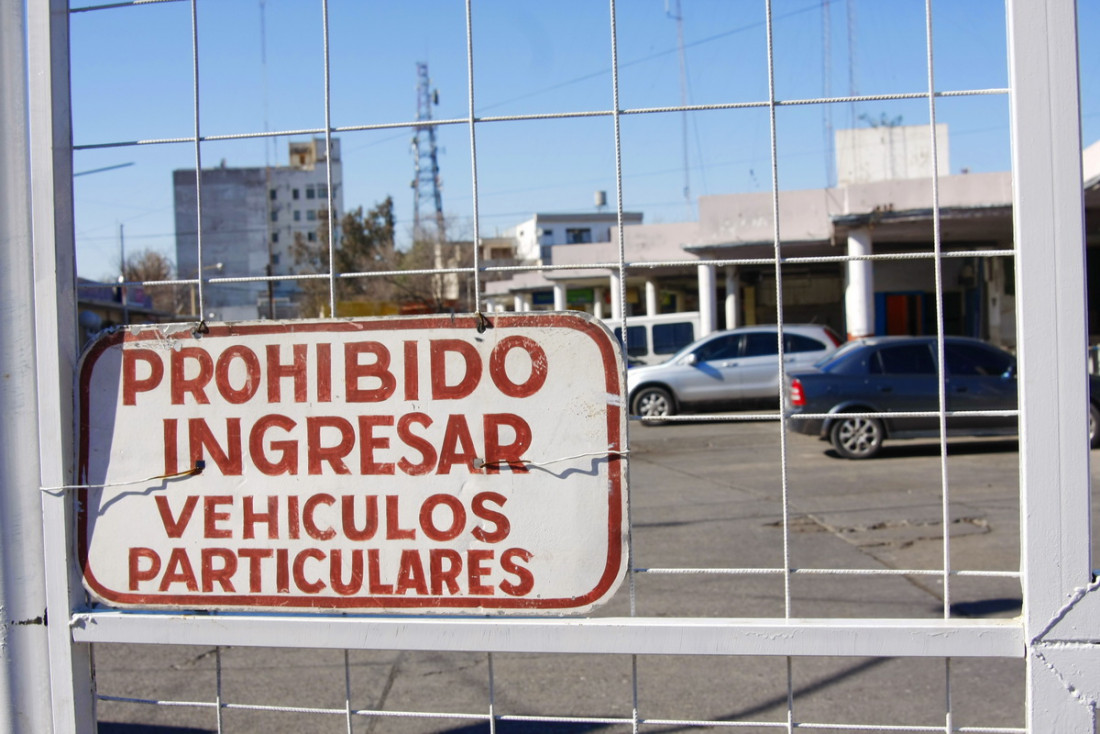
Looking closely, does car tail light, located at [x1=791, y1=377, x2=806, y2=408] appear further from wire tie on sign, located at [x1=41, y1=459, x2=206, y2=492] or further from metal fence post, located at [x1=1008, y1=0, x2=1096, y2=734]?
wire tie on sign, located at [x1=41, y1=459, x2=206, y2=492]

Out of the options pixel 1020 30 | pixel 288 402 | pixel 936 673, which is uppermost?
pixel 1020 30

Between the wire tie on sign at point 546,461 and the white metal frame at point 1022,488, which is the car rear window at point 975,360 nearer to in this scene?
the white metal frame at point 1022,488

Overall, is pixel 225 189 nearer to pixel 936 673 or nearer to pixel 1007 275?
pixel 1007 275

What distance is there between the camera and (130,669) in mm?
4398

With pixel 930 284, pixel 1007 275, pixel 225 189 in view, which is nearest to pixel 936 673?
pixel 1007 275

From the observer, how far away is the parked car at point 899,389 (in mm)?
10727

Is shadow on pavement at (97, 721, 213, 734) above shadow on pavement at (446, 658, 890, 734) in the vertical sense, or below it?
above

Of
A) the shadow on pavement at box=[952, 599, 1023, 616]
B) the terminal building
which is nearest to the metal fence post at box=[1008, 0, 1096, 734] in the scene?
the shadow on pavement at box=[952, 599, 1023, 616]

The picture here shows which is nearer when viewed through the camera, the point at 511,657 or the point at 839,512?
the point at 511,657

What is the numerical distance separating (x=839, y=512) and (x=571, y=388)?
6317 millimetres

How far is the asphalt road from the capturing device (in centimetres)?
379

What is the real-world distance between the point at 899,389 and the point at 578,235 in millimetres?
52780

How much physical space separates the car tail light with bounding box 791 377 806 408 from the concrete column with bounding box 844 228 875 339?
4980mm

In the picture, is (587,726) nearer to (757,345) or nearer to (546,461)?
(546,461)
